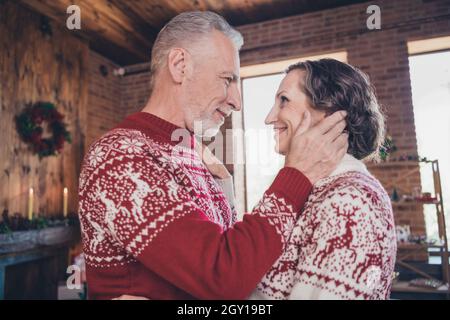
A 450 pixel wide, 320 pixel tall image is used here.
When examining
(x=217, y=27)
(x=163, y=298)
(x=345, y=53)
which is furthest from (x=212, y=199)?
(x=345, y=53)

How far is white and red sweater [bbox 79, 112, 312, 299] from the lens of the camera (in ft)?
2.53

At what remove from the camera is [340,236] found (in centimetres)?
88

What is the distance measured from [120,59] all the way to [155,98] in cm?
453

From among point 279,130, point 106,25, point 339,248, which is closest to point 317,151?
point 339,248

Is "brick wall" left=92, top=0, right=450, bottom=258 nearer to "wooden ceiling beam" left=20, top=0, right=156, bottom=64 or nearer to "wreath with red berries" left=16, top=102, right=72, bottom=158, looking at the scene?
"wooden ceiling beam" left=20, top=0, right=156, bottom=64

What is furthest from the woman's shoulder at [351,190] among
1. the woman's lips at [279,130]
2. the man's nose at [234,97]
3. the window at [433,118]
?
the window at [433,118]

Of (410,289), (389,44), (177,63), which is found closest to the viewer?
(177,63)

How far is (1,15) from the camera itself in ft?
11.7

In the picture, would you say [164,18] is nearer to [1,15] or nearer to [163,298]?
[1,15]

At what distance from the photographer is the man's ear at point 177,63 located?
3.77 feet

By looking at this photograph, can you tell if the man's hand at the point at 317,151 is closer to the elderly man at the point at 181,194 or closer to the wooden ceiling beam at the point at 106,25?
the elderly man at the point at 181,194

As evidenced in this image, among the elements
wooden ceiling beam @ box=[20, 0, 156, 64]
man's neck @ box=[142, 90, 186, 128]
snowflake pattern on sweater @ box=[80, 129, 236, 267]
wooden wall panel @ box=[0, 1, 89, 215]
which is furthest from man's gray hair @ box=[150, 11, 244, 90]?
wooden ceiling beam @ box=[20, 0, 156, 64]

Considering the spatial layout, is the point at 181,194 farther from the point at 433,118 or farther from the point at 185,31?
the point at 433,118

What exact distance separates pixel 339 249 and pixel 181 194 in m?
0.40
